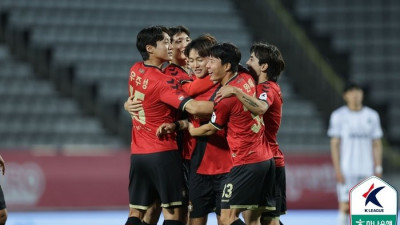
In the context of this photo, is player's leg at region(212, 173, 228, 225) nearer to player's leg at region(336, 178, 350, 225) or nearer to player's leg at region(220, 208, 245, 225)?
player's leg at region(220, 208, 245, 225)

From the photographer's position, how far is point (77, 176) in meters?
14.2

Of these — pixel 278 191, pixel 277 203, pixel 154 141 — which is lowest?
pixel 277 203

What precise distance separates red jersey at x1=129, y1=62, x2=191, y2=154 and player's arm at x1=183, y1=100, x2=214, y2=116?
0.77 ft

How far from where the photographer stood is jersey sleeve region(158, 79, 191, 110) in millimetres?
7098

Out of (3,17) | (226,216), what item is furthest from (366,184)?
(3,17)

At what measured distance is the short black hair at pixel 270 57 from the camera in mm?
7302

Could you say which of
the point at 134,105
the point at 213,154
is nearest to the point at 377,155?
the point at 213,154

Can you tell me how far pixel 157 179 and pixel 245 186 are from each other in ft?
2.74

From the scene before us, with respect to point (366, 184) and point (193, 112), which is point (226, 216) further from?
point (366, 184)

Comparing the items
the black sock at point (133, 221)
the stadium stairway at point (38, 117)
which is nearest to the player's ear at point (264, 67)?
the black sock at point (133, 221)

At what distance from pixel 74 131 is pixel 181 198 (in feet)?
→ 30.2

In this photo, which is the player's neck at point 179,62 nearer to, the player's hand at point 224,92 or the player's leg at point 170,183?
the player's leg at point 170,183

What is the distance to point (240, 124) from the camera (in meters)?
6.94

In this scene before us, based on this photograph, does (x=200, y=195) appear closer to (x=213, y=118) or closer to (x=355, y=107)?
(x=213, y=118)
